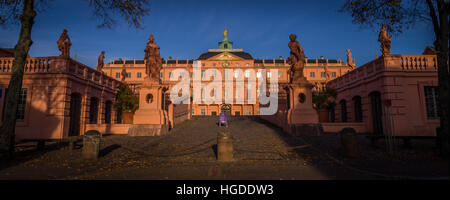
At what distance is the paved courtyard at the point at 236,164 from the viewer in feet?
17.1

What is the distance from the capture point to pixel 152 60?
588 inches

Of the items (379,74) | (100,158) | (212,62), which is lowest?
(100,158)

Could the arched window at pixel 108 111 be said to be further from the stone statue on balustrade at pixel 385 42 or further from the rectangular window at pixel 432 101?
the rectangular window at pixel 432 101

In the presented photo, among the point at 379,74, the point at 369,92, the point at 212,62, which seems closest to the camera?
the point at 379,74

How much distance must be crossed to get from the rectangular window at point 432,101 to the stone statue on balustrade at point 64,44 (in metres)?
22.8

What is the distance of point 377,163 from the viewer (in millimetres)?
6465

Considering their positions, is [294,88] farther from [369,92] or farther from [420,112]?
[420,112]

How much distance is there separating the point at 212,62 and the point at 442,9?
5320 centimetres

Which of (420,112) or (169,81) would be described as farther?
(169,81)

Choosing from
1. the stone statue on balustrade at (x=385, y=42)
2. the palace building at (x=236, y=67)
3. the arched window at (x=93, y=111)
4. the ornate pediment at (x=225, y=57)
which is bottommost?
the arched window at (x=93, y=111)

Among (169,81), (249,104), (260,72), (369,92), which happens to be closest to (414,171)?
(369,92)

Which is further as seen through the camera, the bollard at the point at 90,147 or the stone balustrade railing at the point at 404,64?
the stone balustrade railing at the point at 404,64

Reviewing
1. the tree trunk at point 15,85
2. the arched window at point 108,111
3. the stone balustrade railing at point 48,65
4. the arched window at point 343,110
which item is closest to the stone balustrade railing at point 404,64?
the arched window at point 343,110

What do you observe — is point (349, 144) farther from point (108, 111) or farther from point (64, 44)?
point (108, 111)
